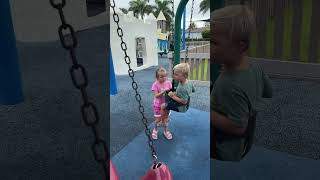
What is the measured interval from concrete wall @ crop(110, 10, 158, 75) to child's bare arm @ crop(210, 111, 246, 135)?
3.25 meters

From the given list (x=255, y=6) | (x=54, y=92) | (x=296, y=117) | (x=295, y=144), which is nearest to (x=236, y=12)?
(x=255, y=6)

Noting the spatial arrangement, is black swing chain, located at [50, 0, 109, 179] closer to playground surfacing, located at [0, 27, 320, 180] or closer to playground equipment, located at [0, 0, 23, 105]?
playground surfacing, located at [0, 27, 320, 180]

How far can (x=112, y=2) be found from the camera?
3.59 ft

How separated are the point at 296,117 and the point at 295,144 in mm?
355

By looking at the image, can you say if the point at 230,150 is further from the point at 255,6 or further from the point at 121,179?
the point at 121,179

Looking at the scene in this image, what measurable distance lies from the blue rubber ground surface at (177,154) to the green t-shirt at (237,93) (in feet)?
2.35

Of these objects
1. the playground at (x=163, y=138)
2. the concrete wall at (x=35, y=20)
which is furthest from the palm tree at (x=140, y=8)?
the playground at (x=163, y=138)

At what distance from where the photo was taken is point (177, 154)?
1.55 m

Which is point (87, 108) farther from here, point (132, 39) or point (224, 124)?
point (132, 39)

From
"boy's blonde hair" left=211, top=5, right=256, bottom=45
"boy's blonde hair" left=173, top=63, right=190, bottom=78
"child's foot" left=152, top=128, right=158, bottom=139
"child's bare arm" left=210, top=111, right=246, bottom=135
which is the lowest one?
"child's foot" left=152, top=128, right=158, bottom=139

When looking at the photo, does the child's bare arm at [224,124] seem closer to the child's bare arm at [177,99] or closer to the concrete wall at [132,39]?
the child's bare arm at [177,99]

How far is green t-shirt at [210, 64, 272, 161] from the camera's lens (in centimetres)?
62

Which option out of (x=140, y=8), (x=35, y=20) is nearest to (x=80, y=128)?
(x=35, y=20)

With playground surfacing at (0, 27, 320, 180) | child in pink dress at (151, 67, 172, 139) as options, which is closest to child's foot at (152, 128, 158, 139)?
child in pink dress at (151, 67, 172, 139)
